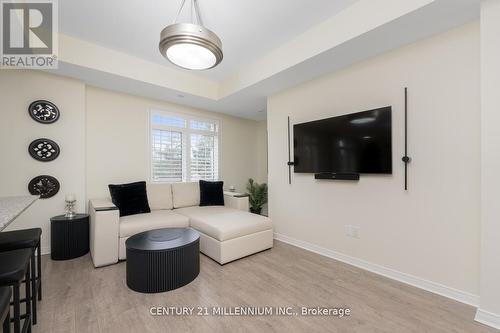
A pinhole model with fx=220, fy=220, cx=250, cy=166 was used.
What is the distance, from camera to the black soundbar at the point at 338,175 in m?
2.65

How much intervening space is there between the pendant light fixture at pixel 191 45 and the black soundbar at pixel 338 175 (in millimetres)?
1949

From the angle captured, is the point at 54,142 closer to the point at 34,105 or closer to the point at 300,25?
the point at 34,105

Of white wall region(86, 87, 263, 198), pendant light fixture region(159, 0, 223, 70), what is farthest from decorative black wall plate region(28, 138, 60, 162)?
pendant light fixture region(159, 0, 223, 70)

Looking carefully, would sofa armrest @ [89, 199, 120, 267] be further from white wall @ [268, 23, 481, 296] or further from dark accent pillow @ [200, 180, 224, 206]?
white wall @ [268, 23, 481, 296]

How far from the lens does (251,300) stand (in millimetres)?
1981

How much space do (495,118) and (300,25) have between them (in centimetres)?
193

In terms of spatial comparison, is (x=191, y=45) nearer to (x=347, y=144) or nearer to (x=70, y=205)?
(x=347, y=144)

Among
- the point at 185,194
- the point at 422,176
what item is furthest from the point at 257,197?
the point at 422,176

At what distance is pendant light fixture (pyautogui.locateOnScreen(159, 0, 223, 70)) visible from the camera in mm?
1555

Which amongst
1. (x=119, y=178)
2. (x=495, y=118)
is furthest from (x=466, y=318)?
(x=119, y=178)

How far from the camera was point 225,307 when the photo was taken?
189cm

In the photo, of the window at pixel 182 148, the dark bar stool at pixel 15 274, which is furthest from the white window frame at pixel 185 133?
the dark bar stool at pixel 15 274

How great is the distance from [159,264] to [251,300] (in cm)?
92

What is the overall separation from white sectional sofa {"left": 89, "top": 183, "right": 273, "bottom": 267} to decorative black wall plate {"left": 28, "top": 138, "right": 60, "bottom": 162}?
0.81 m
